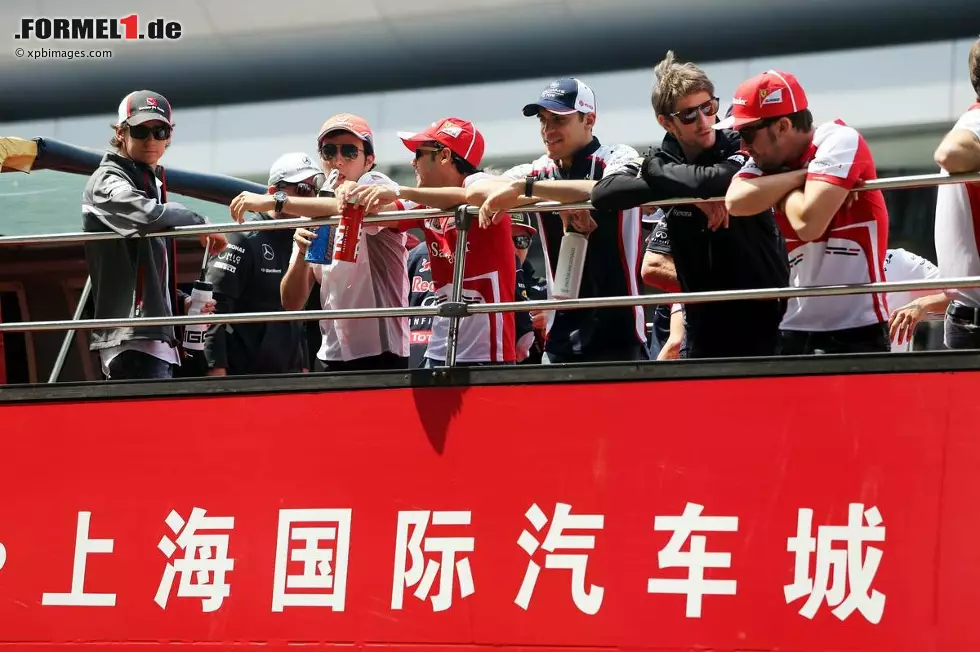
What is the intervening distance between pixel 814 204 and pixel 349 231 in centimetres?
190

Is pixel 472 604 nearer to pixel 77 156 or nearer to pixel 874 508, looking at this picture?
pixel 874 508

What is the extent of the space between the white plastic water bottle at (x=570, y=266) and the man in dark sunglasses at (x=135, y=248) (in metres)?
1.69

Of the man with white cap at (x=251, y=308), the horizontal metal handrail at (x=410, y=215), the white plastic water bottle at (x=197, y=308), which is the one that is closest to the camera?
the horizontal metal handrail at (x=410, y=215)

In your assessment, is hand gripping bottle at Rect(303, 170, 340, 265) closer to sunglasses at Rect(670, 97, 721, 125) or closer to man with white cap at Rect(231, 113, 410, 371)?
man with white cap at Rect(231, 113, 410, 371)

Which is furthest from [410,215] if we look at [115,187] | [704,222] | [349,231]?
[115,187]

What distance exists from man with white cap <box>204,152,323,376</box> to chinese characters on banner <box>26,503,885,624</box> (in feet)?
4.07

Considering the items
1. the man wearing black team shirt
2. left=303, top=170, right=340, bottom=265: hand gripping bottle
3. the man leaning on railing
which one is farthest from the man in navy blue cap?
the man wearing black team shirt

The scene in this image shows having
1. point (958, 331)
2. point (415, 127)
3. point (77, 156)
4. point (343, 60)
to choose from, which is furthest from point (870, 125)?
point (958, 331)

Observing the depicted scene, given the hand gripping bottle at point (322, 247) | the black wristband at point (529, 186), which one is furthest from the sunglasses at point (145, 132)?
the black wristband at point (529, 186)

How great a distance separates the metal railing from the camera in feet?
16.0

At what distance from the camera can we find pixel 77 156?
27.3 ft

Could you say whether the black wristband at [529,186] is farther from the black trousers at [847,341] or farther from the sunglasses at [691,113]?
the black trousers at [847,341]

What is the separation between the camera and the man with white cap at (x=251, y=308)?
7090 millimetres

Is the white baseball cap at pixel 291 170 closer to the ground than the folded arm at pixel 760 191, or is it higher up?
higher up
